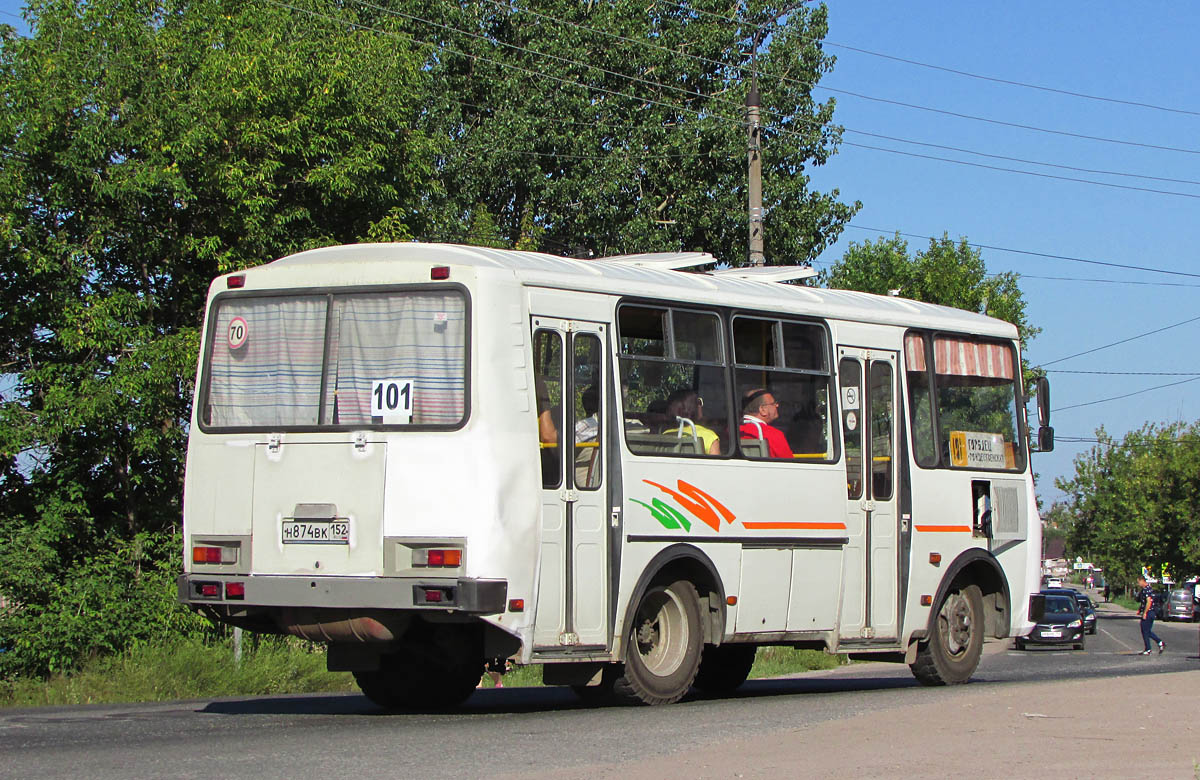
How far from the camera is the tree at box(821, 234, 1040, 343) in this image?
5512cm

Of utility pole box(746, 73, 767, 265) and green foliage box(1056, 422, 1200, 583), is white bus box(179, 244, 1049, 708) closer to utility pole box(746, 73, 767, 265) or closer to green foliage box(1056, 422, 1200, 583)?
utility pole box(746, 73, 767, 265)

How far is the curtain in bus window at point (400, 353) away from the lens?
1055 centimetres

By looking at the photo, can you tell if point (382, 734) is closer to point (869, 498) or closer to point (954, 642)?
point (869, 498)

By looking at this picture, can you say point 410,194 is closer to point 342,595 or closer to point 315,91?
point 315,91

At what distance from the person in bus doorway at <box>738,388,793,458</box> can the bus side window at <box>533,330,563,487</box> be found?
206 centimetres

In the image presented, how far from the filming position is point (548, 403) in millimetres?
11023

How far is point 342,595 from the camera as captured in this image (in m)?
10.4

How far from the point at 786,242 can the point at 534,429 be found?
29666mm

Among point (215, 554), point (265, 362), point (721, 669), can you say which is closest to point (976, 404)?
point (721, 669)

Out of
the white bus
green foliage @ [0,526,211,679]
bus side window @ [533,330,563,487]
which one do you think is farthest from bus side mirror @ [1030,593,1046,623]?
green foliage @ [0,526,211,679]

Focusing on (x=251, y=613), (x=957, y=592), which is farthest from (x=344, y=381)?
(x=957, y=592)

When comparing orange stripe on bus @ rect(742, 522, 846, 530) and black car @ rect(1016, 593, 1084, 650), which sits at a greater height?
orange stripe on bus @ rect(742, 522, 846, 530)

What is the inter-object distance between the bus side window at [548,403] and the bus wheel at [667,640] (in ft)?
4.62

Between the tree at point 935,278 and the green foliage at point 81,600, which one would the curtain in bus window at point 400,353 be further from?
the tree at point 935,278
